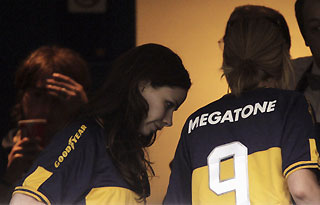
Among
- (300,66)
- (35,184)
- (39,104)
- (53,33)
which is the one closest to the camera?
(35,184)

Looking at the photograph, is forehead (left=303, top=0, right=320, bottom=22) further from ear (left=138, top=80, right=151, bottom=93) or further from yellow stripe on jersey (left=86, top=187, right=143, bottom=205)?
yellow stripe on jersey (left=86, top=187, right=143, bottom=205)

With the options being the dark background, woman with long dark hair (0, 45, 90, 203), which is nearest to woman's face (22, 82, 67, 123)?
woman with long dark hair (0, 45, 90, 203)

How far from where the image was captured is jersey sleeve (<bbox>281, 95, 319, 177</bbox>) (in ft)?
6.27

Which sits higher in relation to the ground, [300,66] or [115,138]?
[300,66]

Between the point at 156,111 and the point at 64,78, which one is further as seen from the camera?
the point at 64,78

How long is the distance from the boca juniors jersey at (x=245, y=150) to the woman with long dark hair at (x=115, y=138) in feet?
0.58

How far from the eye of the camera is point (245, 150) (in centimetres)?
204

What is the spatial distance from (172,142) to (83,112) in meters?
0.98

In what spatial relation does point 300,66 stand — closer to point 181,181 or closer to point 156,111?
point 156,111

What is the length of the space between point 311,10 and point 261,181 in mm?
A: 898

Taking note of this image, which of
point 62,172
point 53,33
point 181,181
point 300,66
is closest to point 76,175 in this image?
point 62,172

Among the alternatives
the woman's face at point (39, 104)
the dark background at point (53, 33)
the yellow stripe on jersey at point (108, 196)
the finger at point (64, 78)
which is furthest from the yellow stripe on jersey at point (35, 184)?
the dark background at point (53, 33)

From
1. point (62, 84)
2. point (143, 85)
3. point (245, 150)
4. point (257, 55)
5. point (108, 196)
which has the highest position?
point (257, 55)

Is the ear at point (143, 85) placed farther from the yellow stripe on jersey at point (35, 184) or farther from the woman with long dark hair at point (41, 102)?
the woman with long dark hair at point (41, 102)
